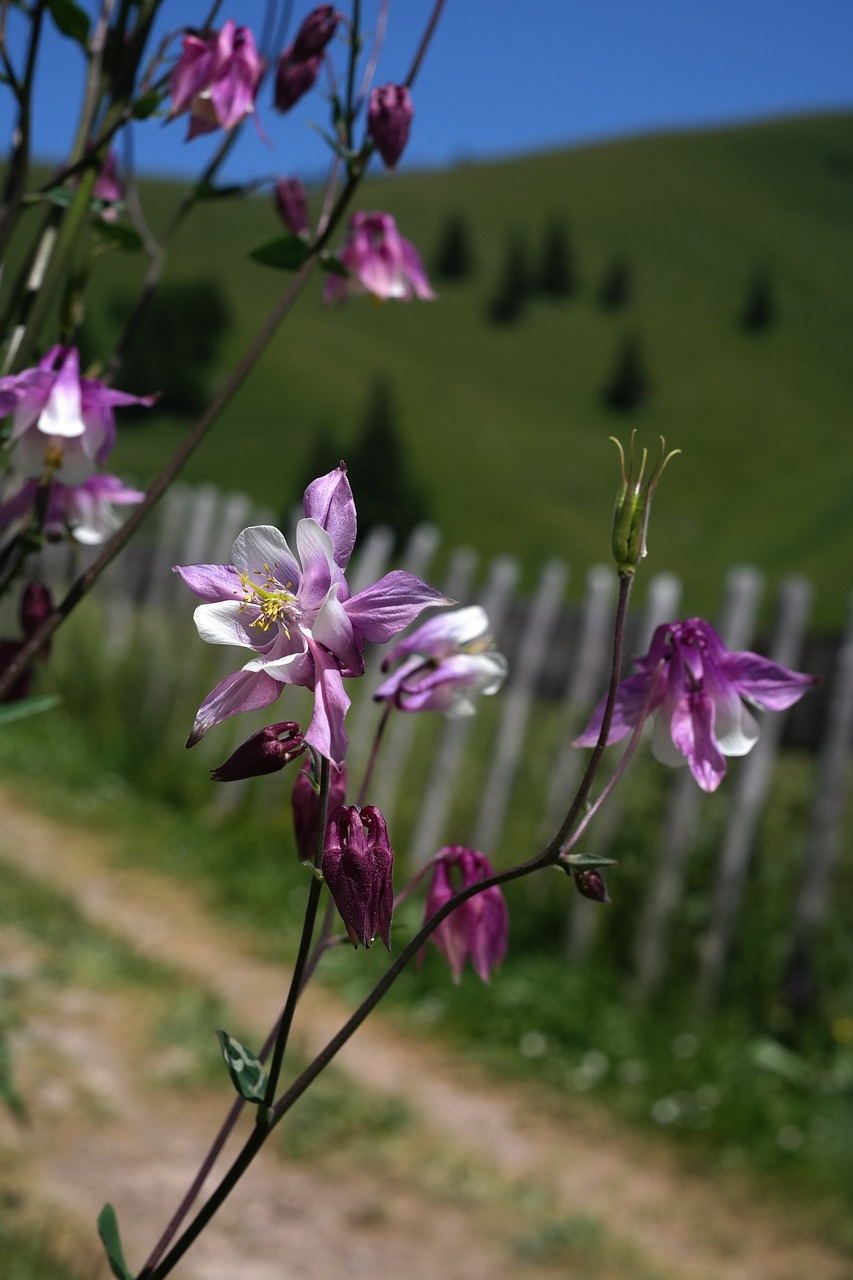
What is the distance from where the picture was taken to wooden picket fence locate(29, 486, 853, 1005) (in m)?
4.96

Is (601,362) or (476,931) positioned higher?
(601,362)

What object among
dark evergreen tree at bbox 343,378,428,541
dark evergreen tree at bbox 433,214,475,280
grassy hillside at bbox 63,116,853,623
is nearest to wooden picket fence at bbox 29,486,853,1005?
grassy hillside at bbox 63,116,853,623

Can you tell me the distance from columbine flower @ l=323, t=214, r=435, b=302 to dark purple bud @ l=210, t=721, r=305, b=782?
865 millimetres

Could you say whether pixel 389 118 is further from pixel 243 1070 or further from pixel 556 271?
pixel 556 271

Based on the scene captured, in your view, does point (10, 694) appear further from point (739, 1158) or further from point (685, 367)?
point (685, 367)

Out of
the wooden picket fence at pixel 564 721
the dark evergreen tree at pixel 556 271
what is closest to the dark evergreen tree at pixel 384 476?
the dark evergreen tree at pixel 556 271

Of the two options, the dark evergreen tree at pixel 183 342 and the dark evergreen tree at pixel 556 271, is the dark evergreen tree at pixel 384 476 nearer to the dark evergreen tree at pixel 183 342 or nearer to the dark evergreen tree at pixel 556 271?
the dark evergreen tree at pixel 183 342

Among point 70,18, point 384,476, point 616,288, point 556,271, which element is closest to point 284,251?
point 70,18

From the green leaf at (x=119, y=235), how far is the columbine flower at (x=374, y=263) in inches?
10.2

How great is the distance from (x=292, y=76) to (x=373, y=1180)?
9.51 feet

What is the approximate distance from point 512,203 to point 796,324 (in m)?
19.5

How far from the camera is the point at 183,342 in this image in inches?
2184

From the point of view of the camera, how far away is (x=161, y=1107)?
3.72 m

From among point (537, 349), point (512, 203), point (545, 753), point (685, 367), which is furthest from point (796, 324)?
point (545, 753)
